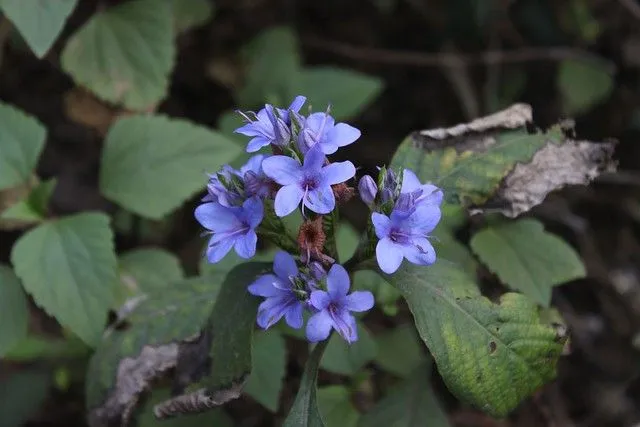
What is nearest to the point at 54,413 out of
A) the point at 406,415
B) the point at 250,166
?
the point at 406,415

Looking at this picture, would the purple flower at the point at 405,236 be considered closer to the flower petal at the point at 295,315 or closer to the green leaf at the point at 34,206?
the flower petal at the point at 295,315

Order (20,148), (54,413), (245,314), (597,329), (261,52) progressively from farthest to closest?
1. (261,52)
2. (597,329)
3. (54,413)
4. (20,148)
5. (245,314)

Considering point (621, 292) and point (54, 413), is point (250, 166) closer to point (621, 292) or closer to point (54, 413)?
point (54, 413)

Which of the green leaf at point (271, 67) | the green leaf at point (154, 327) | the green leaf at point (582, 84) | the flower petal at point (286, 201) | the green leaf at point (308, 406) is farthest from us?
the green leaf at point (582, 84)

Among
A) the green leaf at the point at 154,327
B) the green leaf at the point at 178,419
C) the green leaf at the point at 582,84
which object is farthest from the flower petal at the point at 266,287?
the green leaf at the point at 582,84

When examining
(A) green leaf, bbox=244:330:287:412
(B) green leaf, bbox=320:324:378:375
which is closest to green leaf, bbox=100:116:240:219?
(A) green leaf, bbox=244:330:287:412

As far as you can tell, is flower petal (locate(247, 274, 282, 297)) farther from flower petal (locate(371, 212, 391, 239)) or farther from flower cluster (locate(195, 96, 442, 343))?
flower petal (locate(371, 212, 391, 239))
